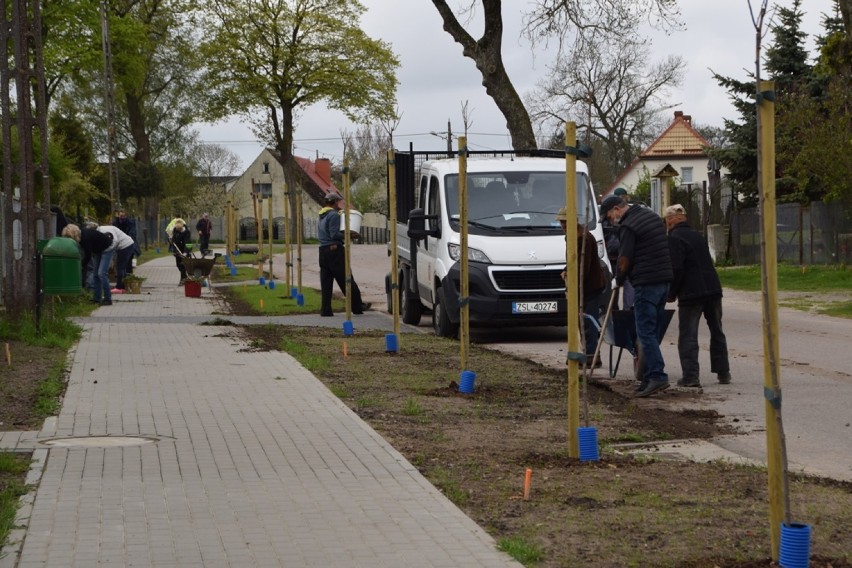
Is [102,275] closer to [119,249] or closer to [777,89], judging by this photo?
[119,249]

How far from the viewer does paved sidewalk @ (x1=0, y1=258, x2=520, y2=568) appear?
231 inches

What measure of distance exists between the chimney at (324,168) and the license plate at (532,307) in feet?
338

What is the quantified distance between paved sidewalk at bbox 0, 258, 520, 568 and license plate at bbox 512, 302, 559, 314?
4721 millimetres

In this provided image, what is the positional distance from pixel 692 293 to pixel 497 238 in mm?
5341

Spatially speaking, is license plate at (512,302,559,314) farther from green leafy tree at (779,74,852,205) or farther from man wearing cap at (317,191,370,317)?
green leafy tree at (779,74,852,205)

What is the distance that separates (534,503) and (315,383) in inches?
228

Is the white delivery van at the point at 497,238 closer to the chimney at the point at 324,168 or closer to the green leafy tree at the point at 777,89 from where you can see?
the green leafy tree at the point at 777,89

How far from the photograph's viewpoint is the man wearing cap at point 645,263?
472 inches

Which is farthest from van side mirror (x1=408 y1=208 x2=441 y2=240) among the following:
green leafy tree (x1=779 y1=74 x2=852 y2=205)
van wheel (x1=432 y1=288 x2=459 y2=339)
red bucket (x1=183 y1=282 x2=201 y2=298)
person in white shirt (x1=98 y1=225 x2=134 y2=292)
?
green leafy tree (x1=779 y1=74 x2=852 y2=205)

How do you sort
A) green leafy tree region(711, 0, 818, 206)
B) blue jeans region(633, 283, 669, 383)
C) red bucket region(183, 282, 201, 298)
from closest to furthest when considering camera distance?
1. blue jeans region(633, 283, 669, 383)
2. red bucket region(183, 282, 201, 298)
3. green leafy tree region(711, 0, 818, 206)

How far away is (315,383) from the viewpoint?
12.5 meters

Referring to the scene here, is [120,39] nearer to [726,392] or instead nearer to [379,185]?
[726,392]

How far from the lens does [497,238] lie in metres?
17.8

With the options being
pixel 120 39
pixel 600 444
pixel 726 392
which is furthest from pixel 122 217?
pixel 600 444
